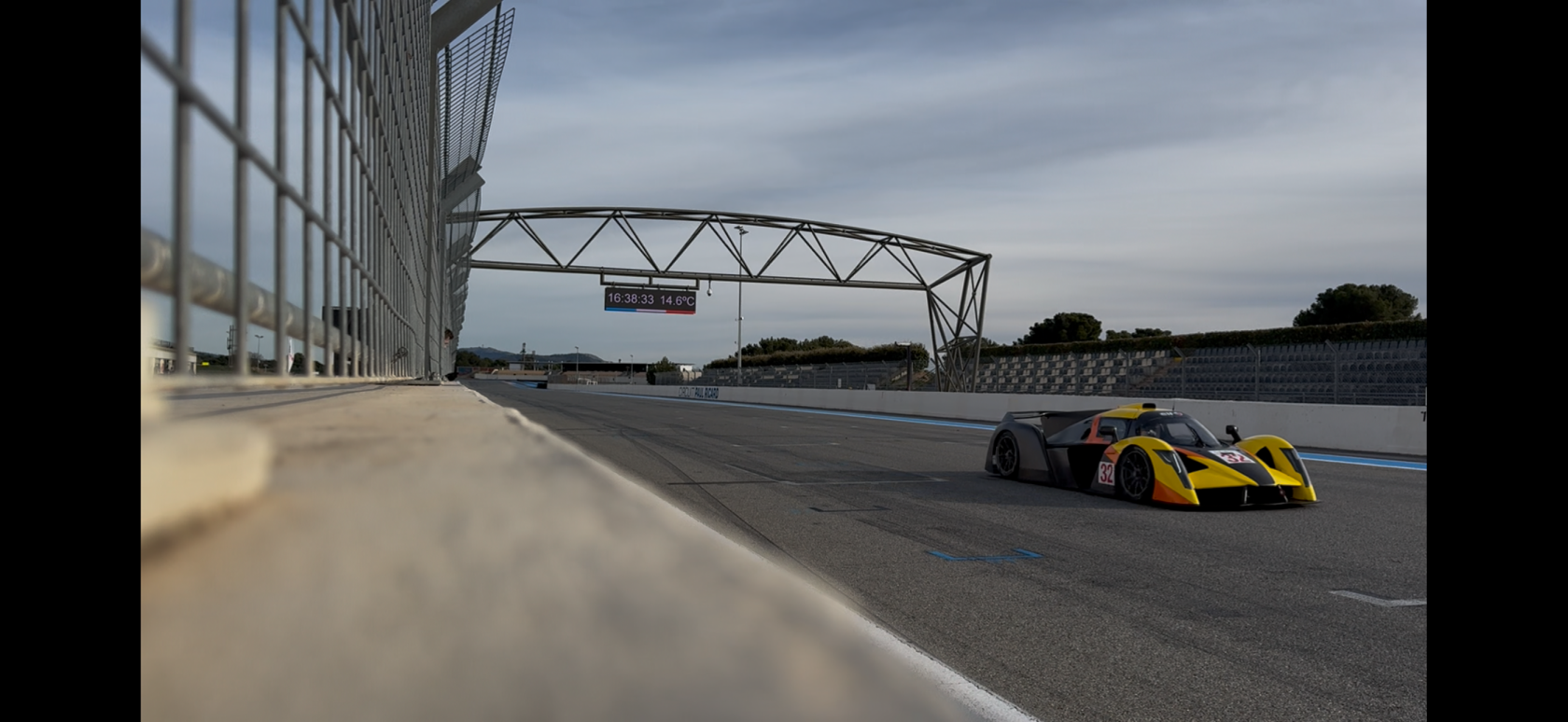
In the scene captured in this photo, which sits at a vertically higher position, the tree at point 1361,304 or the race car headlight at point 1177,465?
the tree at point 1361,304

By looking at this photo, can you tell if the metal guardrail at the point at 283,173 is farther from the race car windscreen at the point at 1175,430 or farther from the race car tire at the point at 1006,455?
the race car windscreen at the point at 1175,430

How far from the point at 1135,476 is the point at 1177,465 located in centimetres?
51

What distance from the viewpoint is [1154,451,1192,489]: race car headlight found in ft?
30.4

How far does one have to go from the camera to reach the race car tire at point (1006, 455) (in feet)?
38.3

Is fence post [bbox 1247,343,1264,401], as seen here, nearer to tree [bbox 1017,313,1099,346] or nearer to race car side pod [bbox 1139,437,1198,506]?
race car side pod [bbox 1139,437,1198,506]

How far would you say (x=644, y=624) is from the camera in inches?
21.1

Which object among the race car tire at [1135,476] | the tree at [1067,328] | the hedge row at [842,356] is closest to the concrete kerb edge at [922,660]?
the race car tire at [1135,476]

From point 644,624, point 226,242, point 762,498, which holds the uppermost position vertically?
point 226,242

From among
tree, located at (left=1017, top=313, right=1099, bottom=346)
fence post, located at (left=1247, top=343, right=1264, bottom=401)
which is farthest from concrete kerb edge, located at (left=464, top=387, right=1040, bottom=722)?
tree, located at (left=1017, top=313, right=1099, bottom=346)

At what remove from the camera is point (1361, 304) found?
206 ft

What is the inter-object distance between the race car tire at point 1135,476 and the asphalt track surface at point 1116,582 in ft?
0.63
